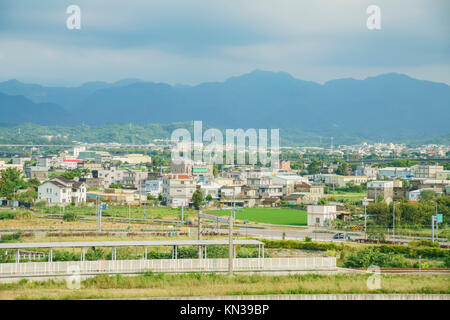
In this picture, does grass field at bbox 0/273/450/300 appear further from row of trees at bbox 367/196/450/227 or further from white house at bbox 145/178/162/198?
white house at bbox 145/178/162/198

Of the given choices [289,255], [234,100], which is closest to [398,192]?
[289,255]

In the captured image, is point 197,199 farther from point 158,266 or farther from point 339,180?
point 158,266

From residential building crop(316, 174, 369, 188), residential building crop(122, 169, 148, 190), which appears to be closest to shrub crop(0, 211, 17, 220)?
residential building crop(122, 169, 148, 190)

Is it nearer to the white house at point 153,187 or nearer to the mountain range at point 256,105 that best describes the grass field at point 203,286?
the white house at point 153,187

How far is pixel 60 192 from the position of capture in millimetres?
19109

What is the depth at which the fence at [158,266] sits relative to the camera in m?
6.96

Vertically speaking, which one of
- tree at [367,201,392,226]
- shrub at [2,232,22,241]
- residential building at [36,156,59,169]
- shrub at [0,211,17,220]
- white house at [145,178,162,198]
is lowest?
shrub at [2,232,22,241]

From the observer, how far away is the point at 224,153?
161 feet

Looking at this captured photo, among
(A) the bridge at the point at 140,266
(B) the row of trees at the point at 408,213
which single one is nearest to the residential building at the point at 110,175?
(B) the row of trees at the point at 408,213

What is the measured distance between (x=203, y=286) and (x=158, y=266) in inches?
34.5

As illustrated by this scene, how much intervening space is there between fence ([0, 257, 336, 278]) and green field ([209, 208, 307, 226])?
758 cm

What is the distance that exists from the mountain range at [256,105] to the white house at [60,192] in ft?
411

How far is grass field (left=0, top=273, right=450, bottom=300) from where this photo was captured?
6279 mm
